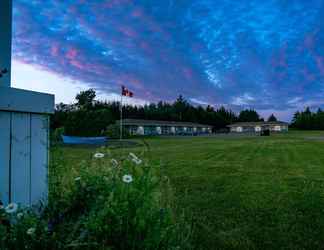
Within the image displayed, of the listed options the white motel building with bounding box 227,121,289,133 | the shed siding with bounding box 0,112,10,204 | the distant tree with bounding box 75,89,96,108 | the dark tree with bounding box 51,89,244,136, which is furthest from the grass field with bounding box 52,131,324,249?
the white motel building with bounding box 227,121,289,133

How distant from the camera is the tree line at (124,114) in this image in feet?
78.9

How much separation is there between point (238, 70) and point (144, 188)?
801 inches

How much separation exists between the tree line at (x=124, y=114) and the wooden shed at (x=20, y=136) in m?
19.2

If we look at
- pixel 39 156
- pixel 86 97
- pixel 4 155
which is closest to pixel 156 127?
pixel 86 97

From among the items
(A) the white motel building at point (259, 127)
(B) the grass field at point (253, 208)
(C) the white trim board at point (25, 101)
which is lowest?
(B) the grass field at point (253, 208)

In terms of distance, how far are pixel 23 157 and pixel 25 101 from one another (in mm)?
378

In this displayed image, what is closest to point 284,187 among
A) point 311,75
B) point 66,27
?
point 66,27

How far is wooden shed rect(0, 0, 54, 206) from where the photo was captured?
143 centimetres

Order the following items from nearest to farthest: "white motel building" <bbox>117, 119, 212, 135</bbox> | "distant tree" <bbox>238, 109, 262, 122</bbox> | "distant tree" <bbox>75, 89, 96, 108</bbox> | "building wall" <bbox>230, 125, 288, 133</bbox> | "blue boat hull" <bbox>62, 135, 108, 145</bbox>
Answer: "blue boat hull" <bbox>62, 135, 108, 145</bbox>
"white motel building" <bbox>117, 119, 212, 135</bbox>
"distant tree" <bbox>75, 89, 96, 108</bbox>
"building wall" <bbox>230, 125, 288, 133</bbox>
"distant tree" <bbox>238, 109, 262, 122</bbox>

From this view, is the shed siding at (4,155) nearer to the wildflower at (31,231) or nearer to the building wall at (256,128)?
the wildflower at (31,231)

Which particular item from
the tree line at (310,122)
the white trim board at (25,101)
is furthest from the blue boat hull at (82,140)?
the tree line at (310,122)

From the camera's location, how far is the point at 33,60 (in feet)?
21.6

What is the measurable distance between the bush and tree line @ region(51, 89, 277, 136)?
1936cm

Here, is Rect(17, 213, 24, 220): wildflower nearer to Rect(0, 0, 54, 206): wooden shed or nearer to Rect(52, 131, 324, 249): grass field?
Rect(0, 0, 54, 206): wooden shed
